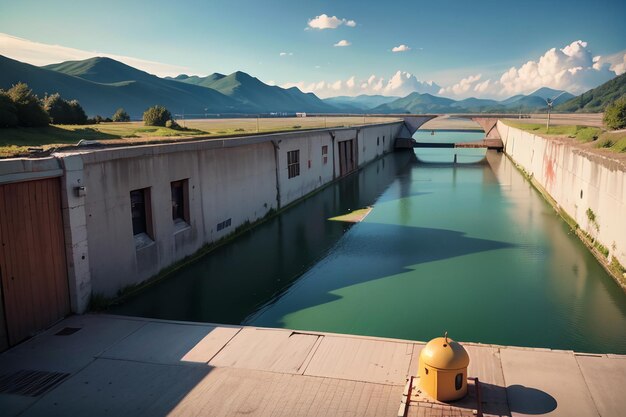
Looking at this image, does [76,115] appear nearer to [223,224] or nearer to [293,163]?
[223,224]

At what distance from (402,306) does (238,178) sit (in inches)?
392

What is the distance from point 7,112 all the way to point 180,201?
5757 mm

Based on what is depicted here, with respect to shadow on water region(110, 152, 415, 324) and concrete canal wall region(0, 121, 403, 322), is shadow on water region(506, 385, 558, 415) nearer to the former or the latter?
shadow on water region(110, 152, 415, 324)

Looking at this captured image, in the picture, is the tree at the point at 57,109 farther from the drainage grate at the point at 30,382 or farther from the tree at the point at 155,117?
the drainage grate at the point at 30,382

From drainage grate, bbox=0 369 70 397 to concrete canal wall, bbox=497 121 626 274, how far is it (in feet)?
47.9

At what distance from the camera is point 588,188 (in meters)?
18.5

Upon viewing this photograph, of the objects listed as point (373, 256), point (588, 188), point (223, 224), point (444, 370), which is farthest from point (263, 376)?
point (588, 188)

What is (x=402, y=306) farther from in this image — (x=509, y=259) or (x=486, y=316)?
(x=509, y=259)

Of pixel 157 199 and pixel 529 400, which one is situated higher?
pixel 157 199

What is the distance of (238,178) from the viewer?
20.2 metres

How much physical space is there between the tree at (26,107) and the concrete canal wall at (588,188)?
1847 centimetres

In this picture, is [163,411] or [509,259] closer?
[163,411]

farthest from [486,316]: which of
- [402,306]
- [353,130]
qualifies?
[353,130]

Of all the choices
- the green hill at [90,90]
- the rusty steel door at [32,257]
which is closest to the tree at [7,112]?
the rusty steel door at [32,257]
